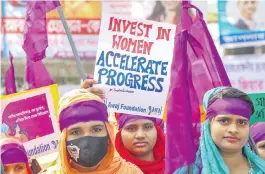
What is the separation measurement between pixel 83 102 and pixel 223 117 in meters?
0.80

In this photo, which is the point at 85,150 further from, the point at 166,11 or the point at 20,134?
the point at 166,11

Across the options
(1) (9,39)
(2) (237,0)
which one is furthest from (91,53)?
(2) (237,0)

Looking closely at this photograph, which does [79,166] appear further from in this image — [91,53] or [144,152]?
[91,53]

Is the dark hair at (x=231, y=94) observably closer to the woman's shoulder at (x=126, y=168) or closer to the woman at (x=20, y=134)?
the woman's shoulder at (x=126, y=168)

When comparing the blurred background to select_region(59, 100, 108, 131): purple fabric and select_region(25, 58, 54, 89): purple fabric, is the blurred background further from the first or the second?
select_region(59, 100, 108, 131): purple fabric

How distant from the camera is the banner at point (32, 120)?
6.15 metres

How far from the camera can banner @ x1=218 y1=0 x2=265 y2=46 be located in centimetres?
1084

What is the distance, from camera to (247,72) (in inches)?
333

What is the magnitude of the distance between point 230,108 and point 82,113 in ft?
2.71

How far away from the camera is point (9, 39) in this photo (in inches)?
688

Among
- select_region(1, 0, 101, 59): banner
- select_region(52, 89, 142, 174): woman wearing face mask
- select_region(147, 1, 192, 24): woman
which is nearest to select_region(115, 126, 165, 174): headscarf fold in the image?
select_region(52, 89, 142, 174): woman wearing face mask

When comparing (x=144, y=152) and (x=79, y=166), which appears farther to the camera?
(x=144, y=152)

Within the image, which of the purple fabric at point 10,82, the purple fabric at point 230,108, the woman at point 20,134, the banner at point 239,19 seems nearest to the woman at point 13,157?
the woman at point 20,134

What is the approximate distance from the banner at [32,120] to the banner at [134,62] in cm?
47
